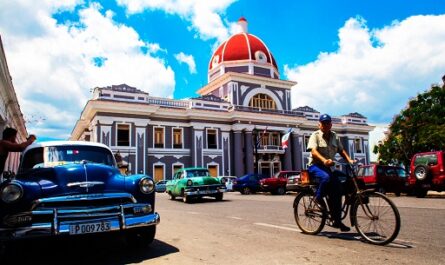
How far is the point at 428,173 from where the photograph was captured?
15.2 metres

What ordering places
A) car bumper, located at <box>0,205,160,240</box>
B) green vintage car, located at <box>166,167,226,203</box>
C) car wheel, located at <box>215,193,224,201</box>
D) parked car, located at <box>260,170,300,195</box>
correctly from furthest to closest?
1. parked car, located at <box>260,170,300,195</box>
2. car wheel, located at <box>215,193,224,201</box>
3. green vintage car, located at <box>166,167,226,203</box>
4. car bumper, located at <box>0,205,160,240</box>

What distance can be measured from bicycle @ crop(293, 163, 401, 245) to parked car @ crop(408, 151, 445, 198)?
11.6 meters

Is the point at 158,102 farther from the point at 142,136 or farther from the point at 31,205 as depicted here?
the point at 31,205

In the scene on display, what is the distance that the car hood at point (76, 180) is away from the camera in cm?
483

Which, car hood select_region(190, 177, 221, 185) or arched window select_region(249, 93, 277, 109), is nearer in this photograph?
car hood select_region(190, 177, 221, 185)

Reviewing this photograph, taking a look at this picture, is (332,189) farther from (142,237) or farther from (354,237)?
(142,237)

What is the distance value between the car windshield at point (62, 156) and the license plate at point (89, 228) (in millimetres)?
1974

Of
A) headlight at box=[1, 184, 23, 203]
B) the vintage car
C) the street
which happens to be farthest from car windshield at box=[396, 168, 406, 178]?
headlight at box=[1, 184, 23, 203]

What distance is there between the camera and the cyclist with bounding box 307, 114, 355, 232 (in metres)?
5.60

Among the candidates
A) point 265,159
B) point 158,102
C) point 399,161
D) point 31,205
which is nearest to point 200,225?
point 31,205

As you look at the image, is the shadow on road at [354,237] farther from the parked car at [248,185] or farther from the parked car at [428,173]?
the parked car at [248,185]

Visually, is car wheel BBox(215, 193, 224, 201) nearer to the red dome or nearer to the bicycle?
the bicycle

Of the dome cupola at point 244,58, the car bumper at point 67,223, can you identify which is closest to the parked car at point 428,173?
the car bumper at point 67,223

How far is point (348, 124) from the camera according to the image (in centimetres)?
5238
